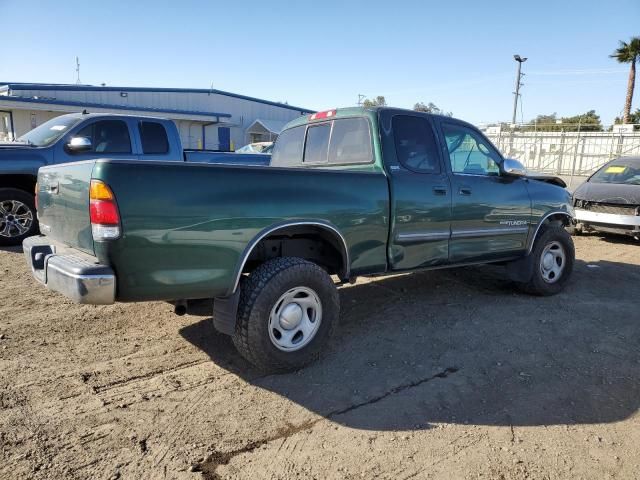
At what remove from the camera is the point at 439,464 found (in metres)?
2.60

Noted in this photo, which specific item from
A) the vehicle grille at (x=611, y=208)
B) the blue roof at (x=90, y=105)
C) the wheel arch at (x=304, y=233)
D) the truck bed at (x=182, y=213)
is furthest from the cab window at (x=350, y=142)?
the blue roof at (x=90, y=105)

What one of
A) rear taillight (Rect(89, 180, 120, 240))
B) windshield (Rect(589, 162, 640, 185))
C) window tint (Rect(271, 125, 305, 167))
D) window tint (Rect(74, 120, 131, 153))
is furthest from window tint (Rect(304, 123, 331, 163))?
windshield (Rect(589, 162, 640, 185))

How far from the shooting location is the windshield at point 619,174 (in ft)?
32.9

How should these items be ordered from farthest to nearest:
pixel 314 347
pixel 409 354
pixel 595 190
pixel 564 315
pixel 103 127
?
pixel 595 190
pixel 103 127
pixel 564 315
pixel 409 354
pixel 314 347

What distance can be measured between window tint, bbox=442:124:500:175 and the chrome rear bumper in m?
3.26

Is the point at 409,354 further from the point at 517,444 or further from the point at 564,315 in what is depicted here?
the point at 564,315

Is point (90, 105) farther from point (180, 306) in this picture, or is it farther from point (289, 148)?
point (180, 306)

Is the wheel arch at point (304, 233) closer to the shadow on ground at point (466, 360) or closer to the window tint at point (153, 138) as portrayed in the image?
the shadow on ground at point (466, 360)

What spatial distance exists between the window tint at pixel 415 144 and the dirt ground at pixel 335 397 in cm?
151

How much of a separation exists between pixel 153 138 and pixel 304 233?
516 cm

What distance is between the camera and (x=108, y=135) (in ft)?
25.0

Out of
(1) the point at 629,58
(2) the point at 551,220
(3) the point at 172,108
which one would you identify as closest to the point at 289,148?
(2) the point at 551,220

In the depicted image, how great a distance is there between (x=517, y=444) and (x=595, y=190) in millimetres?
8563

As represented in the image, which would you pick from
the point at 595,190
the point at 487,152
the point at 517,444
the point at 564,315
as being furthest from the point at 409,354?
the point at 595,190
